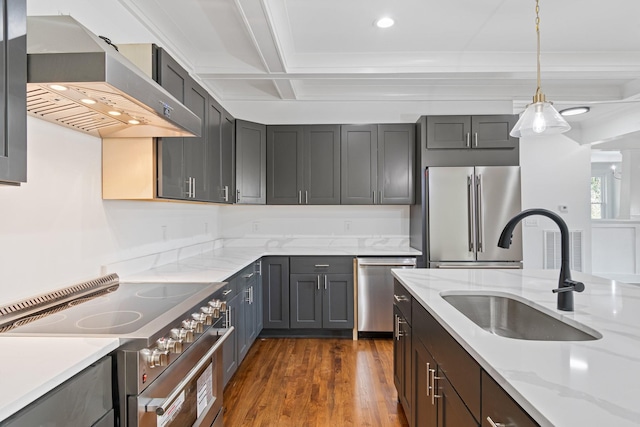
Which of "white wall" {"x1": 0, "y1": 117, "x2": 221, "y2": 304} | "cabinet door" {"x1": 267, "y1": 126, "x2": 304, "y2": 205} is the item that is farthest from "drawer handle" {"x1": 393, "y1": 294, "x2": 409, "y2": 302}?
"cabinet door" {"x1": 267, "y1": 126, "x2": 304, "y2": 205}

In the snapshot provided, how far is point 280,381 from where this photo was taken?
9.38 ft

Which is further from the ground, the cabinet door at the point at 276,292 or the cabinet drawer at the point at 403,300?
the cabinet drawer at the point at 403,300

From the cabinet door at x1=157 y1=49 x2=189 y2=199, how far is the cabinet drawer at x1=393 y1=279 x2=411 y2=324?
1523 mm

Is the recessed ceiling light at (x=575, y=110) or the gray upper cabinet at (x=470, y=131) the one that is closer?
the gray upper cabinet at (x=470, y=131)

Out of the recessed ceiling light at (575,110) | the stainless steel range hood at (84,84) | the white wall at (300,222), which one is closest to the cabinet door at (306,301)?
the white wall at (300,222)

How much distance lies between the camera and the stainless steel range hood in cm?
123

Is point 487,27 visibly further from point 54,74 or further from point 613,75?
point 54,74

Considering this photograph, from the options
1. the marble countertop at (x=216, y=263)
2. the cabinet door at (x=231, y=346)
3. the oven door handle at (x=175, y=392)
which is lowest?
the cabinet door at (x=231, y=346)

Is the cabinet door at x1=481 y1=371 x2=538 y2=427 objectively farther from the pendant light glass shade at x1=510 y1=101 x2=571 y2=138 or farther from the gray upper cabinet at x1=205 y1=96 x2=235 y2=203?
the gray upper cabinet at x1=205 y1=96 x2=235 y2=203

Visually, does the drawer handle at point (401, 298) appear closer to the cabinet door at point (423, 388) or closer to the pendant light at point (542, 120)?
the cabinet door at point (423, 388)

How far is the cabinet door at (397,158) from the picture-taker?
4.05 metres

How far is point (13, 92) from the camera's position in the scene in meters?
1.07

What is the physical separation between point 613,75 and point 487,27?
1.57 meters

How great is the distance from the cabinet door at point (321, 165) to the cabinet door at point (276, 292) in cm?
78
